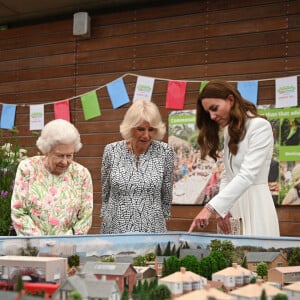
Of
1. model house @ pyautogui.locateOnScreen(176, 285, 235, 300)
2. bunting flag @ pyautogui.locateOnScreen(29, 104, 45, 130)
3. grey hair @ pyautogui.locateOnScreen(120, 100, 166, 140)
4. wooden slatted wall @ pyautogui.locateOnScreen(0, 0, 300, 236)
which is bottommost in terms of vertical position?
model house @ pyautogui.locateOnScreen(176, 285, 235, 300)

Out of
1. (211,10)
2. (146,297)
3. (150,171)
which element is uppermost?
(211,10)

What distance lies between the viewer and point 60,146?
2287mm

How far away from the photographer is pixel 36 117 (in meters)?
5.26

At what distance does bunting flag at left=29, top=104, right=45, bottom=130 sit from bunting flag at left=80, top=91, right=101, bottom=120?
52 centimetres

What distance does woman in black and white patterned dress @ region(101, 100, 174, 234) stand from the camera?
2.41m

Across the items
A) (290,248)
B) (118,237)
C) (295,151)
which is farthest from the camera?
(295,151)

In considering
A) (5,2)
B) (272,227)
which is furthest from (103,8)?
(272,227)

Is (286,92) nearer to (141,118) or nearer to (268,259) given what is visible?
(141,118)

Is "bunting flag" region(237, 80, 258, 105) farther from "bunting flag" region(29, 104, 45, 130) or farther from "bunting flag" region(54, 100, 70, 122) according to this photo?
"bunting flag" region(29, 104, 45, 130)

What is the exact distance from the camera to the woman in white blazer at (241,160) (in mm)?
2055

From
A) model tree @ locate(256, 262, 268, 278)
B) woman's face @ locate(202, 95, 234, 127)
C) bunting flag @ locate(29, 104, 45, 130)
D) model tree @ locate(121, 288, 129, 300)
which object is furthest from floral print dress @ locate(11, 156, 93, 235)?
bunting flag @ locate(29, 104, 45, 130)

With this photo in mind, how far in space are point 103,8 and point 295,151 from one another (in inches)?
91.4

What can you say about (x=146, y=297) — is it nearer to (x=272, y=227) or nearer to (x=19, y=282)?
(x=19, y=282)

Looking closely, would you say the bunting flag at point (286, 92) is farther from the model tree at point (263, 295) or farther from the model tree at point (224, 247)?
the model tree at point (263, 295)
